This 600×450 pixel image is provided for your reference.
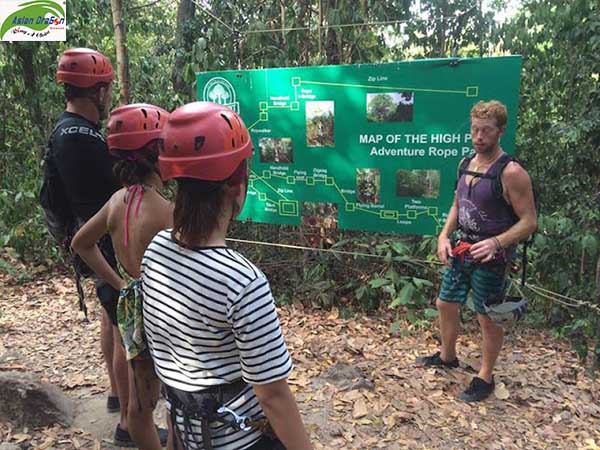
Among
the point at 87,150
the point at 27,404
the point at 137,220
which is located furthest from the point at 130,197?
the point at 27,404

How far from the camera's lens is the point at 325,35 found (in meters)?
5.02

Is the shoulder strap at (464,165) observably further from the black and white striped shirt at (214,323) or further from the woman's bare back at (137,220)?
the black and white striped shirt at (214,323)

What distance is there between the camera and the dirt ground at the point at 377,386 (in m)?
3.12

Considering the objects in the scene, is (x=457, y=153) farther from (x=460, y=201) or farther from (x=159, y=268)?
(x=159, y=268)

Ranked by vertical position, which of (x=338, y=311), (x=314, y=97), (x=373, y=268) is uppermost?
(x=314, y=97)

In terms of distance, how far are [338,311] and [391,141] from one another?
187 centimetres

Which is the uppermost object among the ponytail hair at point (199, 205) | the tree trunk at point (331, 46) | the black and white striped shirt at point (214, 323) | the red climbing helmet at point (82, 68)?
the tree trunk at point (331, 46)

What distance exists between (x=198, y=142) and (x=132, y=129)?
92cm

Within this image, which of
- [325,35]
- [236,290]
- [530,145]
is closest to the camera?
[236,290]

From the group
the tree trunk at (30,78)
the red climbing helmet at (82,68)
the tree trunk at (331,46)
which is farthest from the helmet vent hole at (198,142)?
the tree trunk at (30,78)

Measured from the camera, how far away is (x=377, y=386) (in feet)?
12.1


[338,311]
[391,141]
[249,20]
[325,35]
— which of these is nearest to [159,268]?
[391,141]

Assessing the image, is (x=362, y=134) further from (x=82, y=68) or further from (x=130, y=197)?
(x=130, y=197)

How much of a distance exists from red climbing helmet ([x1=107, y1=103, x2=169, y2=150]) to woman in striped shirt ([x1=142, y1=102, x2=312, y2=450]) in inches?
31.3
